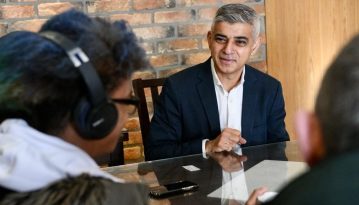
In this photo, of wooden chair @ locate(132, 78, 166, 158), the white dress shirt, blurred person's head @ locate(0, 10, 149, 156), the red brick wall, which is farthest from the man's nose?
blurred person's head @ locate(0, 10, 149, 156)

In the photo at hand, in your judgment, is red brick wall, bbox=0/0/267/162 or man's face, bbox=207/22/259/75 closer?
man's face, bbox=207/22/259/75

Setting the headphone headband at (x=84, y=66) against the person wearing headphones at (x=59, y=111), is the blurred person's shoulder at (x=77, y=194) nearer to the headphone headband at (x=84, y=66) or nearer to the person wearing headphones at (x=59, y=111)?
the person wearing headphones at (x=59, y=111)

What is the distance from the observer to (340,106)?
51 centimetres

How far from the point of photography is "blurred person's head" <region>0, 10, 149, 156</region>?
33.5 inches

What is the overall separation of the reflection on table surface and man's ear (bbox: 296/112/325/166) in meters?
0.79

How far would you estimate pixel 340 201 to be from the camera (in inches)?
18.6

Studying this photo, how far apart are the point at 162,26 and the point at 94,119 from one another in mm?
1859

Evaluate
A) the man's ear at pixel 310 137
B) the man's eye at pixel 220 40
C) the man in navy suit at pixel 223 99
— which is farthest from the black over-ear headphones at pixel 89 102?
the man's eye at pixel 220 40

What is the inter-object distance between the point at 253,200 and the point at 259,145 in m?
0.74

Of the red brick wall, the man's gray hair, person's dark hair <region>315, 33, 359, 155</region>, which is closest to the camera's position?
person's dark hair <region>315, 33, 359, 155</region>

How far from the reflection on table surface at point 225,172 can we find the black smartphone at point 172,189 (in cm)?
2

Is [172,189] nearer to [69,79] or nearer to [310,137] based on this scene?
[69,79]

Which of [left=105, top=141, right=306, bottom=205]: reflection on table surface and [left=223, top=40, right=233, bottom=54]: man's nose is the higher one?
[left=223, top=40, right=233, bottom=54]: man's nose

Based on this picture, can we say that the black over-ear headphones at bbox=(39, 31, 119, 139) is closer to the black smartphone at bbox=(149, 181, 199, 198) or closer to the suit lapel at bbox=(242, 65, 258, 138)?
the black smartphone at bbox=(149, 181, 199, 198)
